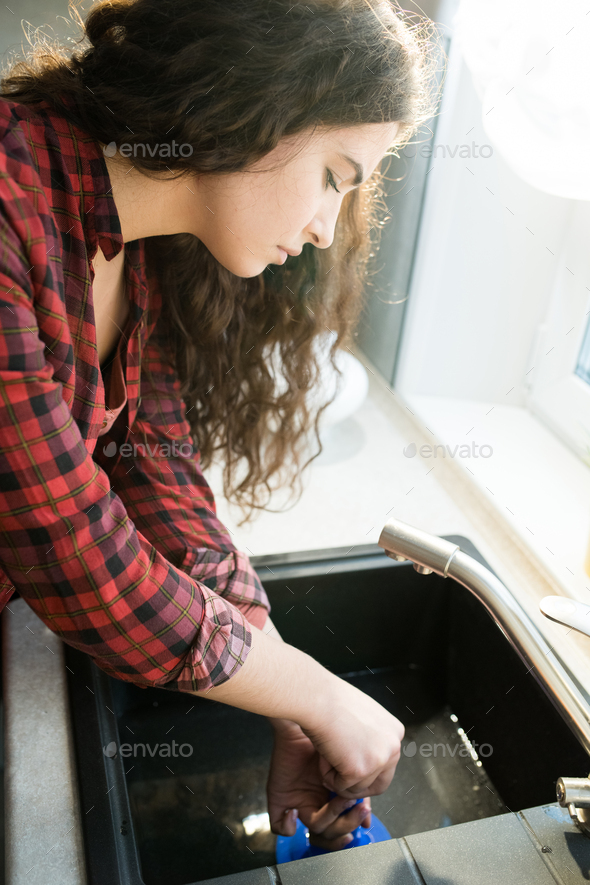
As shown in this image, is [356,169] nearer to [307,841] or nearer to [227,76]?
[227,76]

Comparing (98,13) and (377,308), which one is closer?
(98,13)

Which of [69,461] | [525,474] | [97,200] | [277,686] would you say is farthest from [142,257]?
[525,474]

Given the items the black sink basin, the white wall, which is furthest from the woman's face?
the white wall

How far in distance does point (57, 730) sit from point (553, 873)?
436mm

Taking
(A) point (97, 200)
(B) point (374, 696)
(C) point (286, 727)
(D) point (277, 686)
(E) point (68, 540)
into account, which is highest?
(A) point (97, 200)

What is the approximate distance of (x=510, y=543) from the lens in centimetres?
113

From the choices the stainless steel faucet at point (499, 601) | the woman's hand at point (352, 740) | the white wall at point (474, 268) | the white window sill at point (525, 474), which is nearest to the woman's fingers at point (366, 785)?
the woman's hand at point (352, 740)

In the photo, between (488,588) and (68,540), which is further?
(488,588)

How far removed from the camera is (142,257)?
0.77 meters

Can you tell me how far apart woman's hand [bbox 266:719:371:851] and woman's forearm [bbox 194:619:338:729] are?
0.30ft

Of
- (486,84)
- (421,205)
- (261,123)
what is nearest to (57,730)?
(261,123)

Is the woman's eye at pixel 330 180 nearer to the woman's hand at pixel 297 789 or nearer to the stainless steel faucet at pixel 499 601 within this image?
the stainless steel faucet at pixel 499 601

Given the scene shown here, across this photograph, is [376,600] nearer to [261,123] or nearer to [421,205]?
[261,123]

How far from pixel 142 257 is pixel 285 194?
206 millimetres
